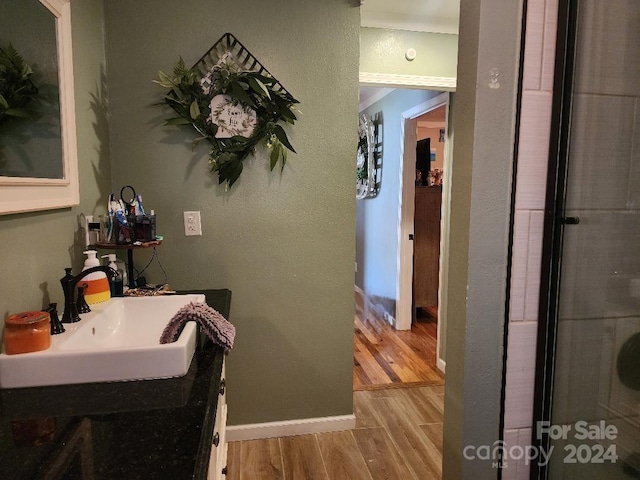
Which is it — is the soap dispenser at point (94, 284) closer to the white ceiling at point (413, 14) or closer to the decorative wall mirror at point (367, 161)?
the white ceiling at point (413, 14)

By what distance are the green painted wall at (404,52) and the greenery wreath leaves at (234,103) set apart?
0.96 m

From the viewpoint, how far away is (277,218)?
7.29 ft

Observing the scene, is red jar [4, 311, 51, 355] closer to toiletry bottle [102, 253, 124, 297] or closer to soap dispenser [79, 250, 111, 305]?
soap dispenser [79, 250, 111, 305]

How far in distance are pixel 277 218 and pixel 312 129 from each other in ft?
1.65

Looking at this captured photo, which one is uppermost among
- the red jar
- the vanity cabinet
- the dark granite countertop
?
the red jar

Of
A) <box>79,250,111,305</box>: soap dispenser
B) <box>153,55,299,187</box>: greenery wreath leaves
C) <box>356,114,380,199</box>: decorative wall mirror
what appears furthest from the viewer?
<box>356,114,380,199</box>: decorative wall mirror

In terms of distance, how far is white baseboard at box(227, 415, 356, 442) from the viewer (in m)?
2.31

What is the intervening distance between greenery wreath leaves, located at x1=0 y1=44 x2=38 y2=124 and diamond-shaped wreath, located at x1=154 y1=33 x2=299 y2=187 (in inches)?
34.7

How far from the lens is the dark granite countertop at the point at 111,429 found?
2.28ft

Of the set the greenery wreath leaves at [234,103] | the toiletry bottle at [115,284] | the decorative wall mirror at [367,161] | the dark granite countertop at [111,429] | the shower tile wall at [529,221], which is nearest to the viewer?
the dark granite countertop at [111,429]

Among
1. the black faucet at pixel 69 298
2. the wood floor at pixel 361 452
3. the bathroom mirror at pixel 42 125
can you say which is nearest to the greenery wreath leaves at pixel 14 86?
the bathroom mirror at pixel 42 125

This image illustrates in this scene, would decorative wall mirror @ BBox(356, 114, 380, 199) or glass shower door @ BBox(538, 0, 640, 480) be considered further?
decorative wall mirror @ BBox(356, 114, 380, 199)

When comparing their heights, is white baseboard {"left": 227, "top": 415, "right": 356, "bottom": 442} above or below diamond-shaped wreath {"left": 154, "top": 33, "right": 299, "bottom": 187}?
below

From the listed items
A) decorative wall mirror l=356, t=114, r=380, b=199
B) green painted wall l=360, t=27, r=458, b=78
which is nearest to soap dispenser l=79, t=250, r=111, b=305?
green painted wall l=360, t=27, r=458, b=78
